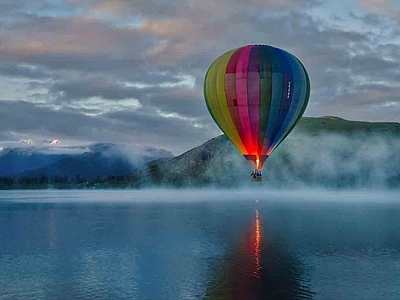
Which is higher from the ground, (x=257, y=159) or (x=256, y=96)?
(x=256, y=96)

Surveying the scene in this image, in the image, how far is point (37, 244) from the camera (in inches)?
3017

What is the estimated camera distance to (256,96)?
275ft

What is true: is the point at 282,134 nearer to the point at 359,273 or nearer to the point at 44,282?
the point at 359,273

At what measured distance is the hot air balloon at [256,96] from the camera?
83875mm

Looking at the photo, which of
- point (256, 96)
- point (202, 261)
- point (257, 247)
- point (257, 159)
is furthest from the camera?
point (257, 159)

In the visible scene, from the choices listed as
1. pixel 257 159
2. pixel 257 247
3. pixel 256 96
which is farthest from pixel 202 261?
pixel 256 96

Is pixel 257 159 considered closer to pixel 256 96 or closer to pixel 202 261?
pixel 256 96

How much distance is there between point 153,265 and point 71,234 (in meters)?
35.5

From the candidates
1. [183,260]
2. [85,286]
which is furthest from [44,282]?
[183,260]

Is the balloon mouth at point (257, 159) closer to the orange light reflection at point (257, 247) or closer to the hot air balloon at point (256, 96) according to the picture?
the hot air balloon at point (256, 96)

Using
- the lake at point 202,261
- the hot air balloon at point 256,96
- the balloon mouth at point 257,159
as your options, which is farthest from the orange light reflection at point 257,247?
the balloon mouth at point 257,159

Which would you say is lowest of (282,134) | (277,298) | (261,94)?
(277,298)

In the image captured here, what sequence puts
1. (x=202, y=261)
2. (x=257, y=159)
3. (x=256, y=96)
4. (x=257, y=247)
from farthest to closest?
1. (x=257, y=159)
2. (x=256, y=96)
3. (x=257, y=247)
4. (x=202, y=261)

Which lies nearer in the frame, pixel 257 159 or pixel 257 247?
pixel 257 247
